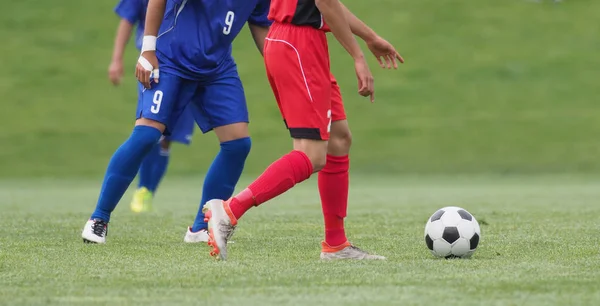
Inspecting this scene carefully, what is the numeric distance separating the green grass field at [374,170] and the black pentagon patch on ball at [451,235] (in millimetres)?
167

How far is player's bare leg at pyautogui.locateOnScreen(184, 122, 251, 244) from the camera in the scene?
6203mm

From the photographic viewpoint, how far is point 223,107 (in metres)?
6.16

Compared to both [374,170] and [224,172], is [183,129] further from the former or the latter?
[374,170]

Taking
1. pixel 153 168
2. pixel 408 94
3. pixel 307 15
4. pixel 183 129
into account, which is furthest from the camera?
pixel 408 94

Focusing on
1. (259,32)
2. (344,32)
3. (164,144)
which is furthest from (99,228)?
(164,144)

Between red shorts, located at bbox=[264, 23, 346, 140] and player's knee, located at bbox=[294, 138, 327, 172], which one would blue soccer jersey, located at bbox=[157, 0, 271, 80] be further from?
player's knee, located at bbox=[294, 138, 327, 172]

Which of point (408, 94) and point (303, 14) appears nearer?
point (303, 14)

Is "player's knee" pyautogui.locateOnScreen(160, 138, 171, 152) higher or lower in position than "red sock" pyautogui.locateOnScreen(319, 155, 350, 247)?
lower

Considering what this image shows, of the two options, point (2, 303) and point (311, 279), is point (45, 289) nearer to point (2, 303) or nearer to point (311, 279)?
point (2, 303)

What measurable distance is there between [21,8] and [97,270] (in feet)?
65.4

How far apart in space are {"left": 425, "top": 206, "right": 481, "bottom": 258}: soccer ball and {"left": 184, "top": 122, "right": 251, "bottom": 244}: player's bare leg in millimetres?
1524

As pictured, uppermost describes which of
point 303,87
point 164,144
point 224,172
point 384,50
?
point 384,50

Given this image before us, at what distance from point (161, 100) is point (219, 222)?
1.44 m

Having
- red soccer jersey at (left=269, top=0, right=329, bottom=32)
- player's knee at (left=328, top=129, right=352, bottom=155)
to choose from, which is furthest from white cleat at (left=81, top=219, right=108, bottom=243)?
red soccer jersey at (left=269, top=0, right=329, bottom=32)
